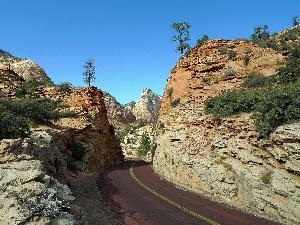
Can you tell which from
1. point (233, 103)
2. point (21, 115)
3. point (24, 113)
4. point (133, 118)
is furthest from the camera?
point (133, 118)

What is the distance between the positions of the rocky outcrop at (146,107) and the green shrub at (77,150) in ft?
396

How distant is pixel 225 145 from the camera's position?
2378 cm

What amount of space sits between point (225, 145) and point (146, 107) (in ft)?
479

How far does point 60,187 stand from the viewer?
1234 centimetres

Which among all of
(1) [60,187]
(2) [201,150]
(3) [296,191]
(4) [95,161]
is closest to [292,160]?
(3) [296,191]

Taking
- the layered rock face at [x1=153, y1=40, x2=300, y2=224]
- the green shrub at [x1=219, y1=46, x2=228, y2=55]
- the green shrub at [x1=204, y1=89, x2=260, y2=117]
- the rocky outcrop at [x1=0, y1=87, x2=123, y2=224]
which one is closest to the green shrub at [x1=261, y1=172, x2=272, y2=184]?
the layered rock face at [x1=153, y1=40, x2=300, y2=224]

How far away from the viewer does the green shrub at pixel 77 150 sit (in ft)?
119

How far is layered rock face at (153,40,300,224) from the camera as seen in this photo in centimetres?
1769

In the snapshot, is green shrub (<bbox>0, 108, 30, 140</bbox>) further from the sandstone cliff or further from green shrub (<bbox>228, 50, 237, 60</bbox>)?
the sandstone cliff

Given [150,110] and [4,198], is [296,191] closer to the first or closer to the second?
[4,198]

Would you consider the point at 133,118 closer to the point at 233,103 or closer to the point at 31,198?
the point at 233,103

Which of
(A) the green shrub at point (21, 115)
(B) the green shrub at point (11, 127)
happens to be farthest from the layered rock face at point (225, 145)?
(B) the green shrub at point (11, 127)

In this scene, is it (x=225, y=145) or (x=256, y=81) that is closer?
(x=225, y=145)

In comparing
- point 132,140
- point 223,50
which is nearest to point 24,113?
point 223,50
